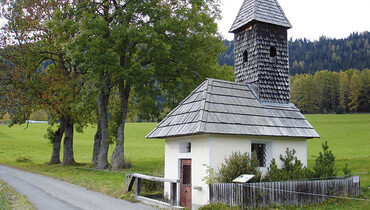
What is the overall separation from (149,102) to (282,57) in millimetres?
10721

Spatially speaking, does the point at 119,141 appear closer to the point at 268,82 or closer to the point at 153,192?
the point at 153,192

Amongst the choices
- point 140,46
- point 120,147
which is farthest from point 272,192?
point 140,46

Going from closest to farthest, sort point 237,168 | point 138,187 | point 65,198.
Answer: point 237,168 → point 65,198 → point 138,187

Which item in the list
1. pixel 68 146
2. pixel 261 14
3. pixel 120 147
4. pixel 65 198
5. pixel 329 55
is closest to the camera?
pixel 65 198

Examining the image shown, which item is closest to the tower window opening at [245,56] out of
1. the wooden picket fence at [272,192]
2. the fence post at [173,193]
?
the wooden picket fence at [272,192]

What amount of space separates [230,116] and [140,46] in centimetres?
1470

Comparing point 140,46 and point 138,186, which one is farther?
point 140,46

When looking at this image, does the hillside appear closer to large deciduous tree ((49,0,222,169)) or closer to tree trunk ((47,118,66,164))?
tree trunk ((47,118,66,164))

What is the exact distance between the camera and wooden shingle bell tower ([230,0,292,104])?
51.0ft

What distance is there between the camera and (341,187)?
491 inches

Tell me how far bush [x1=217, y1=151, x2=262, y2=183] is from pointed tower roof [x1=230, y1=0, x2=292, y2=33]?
7.81 metres

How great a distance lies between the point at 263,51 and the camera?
15.8m

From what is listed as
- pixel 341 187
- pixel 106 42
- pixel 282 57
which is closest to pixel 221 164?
pixel 341 187

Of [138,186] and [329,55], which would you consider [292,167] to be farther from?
[329,55]
